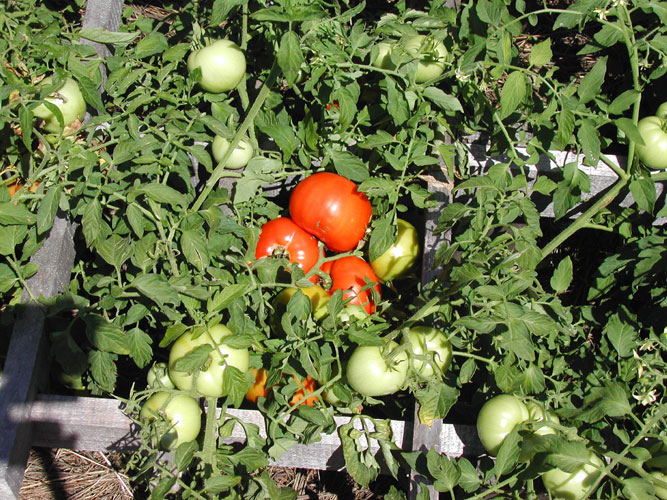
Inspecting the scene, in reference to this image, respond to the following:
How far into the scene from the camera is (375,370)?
1420 millimetres

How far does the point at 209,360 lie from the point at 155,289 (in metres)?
0.22

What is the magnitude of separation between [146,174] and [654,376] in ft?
4.93

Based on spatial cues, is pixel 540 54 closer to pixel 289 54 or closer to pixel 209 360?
pixel 289 54

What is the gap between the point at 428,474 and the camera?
4.77ft

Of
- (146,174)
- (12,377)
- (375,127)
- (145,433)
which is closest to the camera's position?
(145,433)

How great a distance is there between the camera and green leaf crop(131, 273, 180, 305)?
1404 millimetres

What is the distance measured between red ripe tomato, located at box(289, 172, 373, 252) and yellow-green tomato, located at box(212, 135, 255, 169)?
0.19 meters

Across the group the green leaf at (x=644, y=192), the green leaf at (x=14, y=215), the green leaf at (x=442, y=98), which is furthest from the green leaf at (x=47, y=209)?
the green leaf at (x=644, y=192)

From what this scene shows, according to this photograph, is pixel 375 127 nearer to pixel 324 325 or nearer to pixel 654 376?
pixel 324 325

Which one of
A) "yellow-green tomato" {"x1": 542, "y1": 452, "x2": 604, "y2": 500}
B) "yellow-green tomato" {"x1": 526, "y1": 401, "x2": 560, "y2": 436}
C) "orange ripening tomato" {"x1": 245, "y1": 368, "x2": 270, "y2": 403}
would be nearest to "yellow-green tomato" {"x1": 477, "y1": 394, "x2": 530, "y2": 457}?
"yellow-green tomato" {"x1": 526, "y1": 401, "x2": 560, "y2": 436}

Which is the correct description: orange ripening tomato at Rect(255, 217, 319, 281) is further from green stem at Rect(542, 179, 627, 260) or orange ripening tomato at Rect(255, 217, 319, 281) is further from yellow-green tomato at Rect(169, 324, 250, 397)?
green stem at Rect(542, 179, 627, 260)

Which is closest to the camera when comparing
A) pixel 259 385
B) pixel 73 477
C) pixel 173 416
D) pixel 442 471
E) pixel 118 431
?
pixel 442 471

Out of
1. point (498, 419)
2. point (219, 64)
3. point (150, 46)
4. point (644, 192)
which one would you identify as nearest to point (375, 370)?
point (498, 419)

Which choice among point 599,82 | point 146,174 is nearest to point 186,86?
point 146,174
